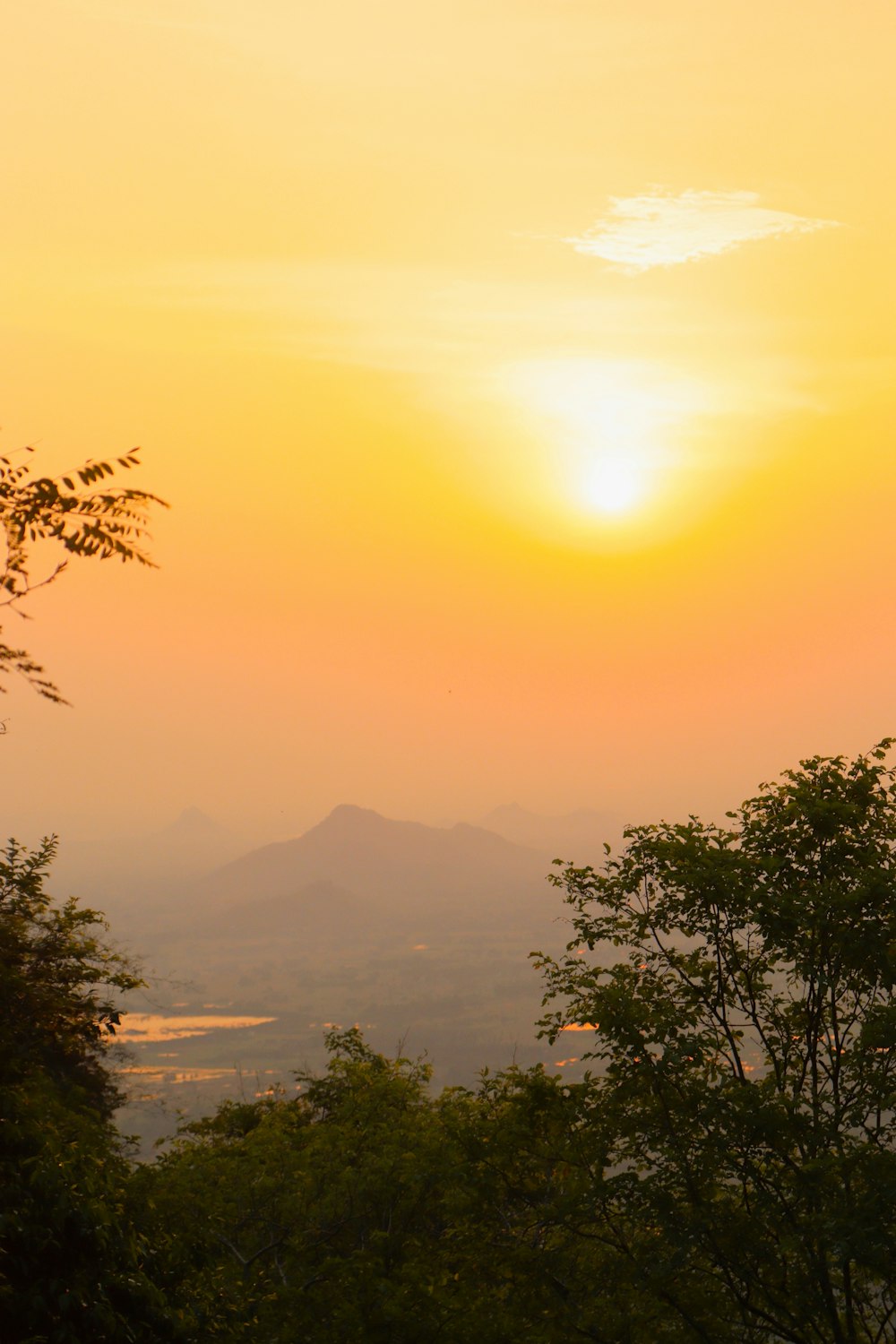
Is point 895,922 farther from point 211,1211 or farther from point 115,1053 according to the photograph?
point 115,1053

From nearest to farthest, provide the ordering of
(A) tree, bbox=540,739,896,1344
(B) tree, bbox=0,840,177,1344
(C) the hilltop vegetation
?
(B) tree, bbox=0,840,177,1344 → (C) the hilltop vegetation → (A) tree, bbox=540,739,896,1344

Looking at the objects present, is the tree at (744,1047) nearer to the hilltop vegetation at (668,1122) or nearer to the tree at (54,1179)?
the hilltop vegetation at (668,1122)

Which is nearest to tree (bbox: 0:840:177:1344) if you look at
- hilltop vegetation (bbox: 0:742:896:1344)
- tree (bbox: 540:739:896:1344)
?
hilltop vegetation (bbox: 0:742:896:1344)

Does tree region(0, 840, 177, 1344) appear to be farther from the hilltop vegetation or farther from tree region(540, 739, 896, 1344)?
tree region(540, 739, 896, 1344)

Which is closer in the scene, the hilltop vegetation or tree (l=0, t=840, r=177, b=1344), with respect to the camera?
tree (l=0, t=840, r=177, b=1344)

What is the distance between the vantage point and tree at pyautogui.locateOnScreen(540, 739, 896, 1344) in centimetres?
1883

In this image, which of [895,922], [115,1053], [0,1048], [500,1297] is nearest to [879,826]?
[895,922]

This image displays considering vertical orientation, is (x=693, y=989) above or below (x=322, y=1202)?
above

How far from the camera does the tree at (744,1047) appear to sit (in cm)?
1883

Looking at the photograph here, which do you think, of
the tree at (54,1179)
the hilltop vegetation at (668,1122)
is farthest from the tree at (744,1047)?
the tree at (54,1179)

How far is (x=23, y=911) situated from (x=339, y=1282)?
1241 cm

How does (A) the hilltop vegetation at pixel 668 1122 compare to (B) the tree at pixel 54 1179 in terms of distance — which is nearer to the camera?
(B) the tree at pixel 54 1179

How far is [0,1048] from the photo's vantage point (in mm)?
17016

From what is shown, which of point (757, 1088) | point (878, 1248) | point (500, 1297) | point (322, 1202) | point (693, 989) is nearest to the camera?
point (878, 1248)
